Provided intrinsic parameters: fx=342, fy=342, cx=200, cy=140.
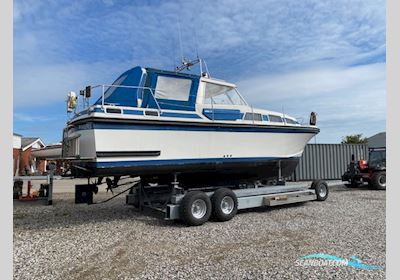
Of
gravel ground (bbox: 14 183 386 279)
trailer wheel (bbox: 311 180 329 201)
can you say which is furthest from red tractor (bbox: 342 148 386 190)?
gravel ground (bbox: 14 183 386 279)

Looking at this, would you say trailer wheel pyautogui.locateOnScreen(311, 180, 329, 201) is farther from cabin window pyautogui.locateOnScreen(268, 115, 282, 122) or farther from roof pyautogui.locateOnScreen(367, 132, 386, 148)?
roof pyautogui.locateOnScreen(367, 132, 386, 148)

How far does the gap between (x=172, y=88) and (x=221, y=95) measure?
4.74 ft

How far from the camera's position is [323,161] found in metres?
19.1

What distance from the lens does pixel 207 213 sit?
745 centimetres

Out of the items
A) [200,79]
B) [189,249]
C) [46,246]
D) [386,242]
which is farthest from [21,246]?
[386,242]

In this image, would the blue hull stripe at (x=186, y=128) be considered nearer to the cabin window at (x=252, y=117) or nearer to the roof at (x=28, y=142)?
the cabin window at (x=252, y=117)

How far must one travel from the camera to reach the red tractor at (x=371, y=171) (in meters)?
13.9

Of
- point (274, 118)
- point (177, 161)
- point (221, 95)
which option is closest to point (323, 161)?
point (274, 118)

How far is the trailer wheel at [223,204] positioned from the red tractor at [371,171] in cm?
853

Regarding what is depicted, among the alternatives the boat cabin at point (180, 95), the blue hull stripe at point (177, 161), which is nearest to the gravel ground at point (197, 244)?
the blue hull stripe at point (177, 161)

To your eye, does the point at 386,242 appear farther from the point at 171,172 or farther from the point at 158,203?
the point at 158,203

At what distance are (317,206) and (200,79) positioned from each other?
4758 millimetres

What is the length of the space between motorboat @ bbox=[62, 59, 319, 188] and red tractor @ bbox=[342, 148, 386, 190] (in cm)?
599

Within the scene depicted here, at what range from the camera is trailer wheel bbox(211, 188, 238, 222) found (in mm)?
7625
